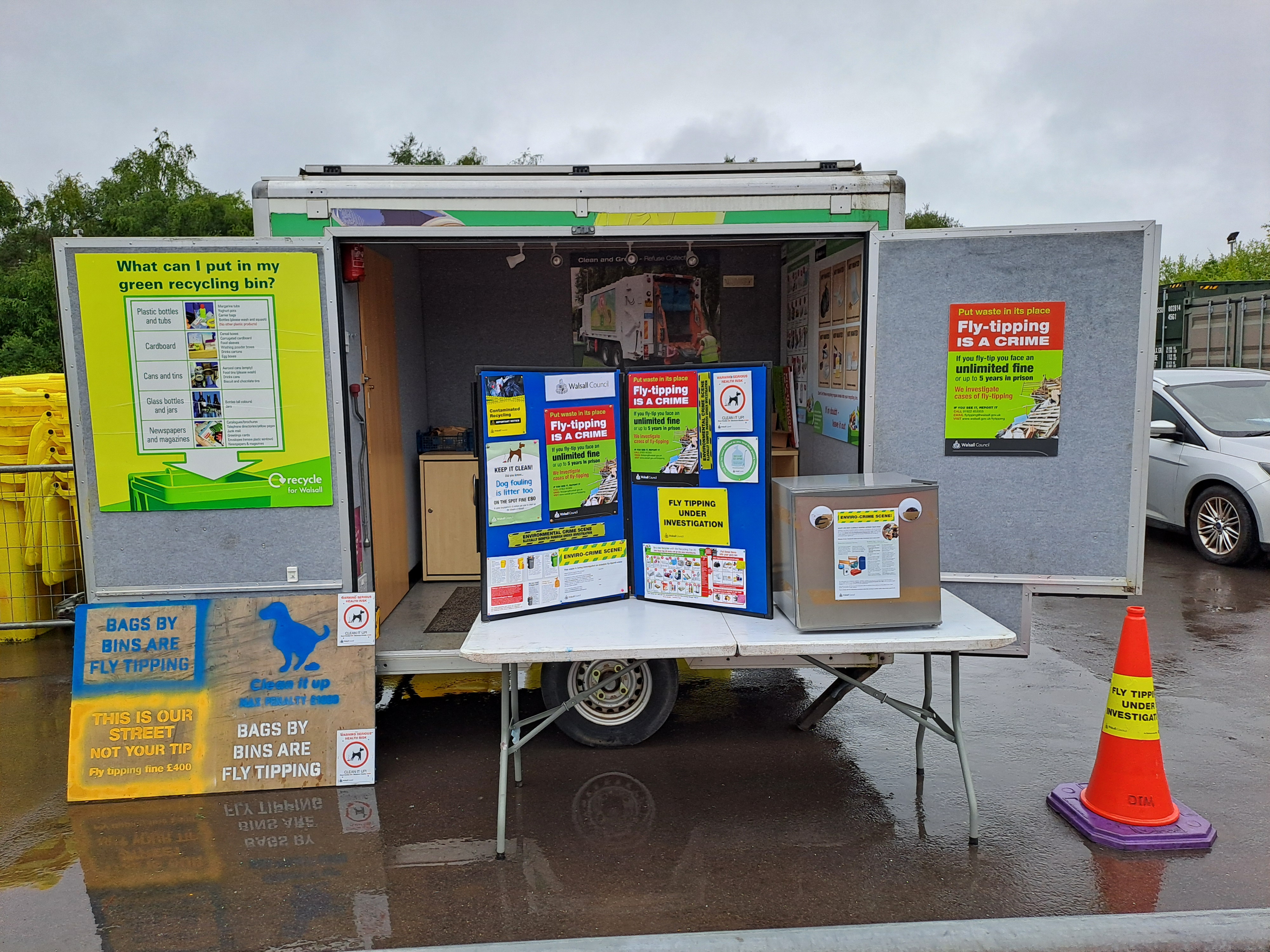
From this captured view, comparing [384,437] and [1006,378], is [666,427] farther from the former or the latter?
[384,437]

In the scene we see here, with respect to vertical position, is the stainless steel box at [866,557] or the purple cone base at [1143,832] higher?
the stainless steel box at [866,557]

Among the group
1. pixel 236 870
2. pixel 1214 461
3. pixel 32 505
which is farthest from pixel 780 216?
pixel 1214 461

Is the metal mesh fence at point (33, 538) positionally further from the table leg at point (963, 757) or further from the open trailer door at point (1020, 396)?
the table leg at point (963, 757)

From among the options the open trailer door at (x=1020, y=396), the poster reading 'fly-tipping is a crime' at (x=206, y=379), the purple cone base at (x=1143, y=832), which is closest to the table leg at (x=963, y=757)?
the purple cone base at (x=1143, y=832)

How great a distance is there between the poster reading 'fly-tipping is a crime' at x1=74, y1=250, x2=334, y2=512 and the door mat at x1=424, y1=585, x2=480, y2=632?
3.88ft

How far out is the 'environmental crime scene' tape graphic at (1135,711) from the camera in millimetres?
3775

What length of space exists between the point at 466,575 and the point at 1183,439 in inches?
277

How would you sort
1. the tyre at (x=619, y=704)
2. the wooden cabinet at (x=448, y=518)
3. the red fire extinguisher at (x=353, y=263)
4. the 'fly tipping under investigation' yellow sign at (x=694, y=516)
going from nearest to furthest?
the 'fly tipping under investigation' yellow sign at (x=694, y=516) → the tyre at (x=619, y=704) → the red fire extinguisher at (x=353, y=263) → the wooden cabinet at (x=448, y=518)

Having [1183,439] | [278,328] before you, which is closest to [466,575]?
[278,328]

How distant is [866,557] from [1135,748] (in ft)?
4.62

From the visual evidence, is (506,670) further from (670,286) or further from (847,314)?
(670,286)

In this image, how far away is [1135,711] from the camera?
3787 mm

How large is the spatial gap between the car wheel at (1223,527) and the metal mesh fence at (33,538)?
9589 mm

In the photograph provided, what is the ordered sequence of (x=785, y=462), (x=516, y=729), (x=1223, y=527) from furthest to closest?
(x=1223, y=527) → (x=785, y=462) → (x=516, y=729)
